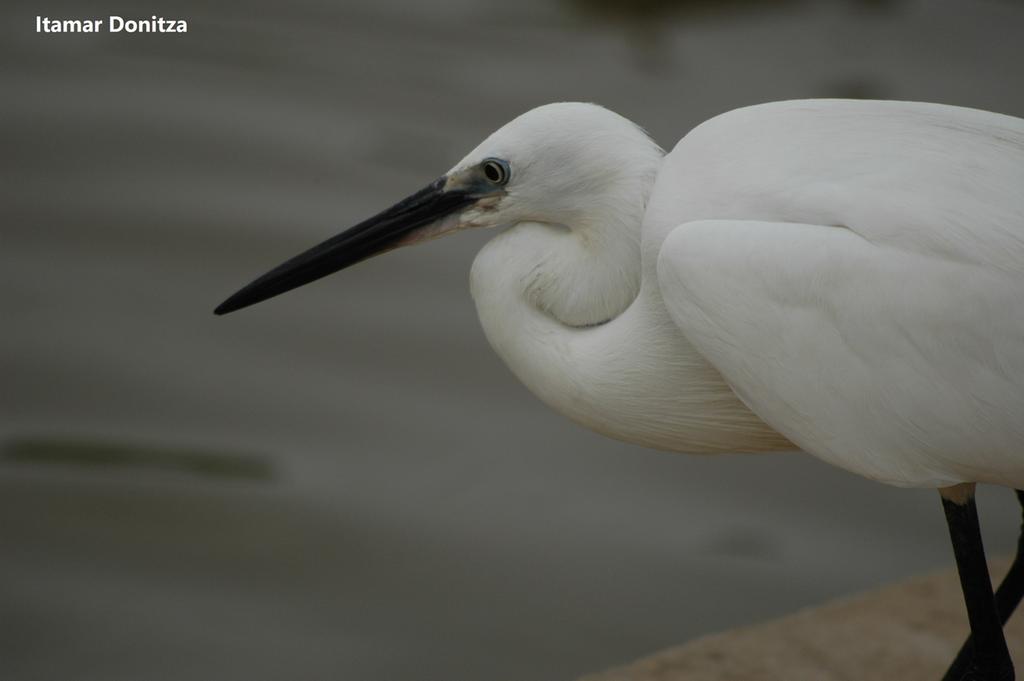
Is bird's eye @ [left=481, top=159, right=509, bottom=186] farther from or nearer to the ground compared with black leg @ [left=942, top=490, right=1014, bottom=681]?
farther from the ground

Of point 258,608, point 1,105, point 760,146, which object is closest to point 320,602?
point 258,608

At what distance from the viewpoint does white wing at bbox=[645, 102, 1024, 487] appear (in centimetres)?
165

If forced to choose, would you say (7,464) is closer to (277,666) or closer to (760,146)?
(277,666)

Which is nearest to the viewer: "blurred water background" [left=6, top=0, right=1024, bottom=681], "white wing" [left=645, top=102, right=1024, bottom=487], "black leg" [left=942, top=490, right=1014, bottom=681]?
"white wing" [left=645, top=102, right=1024, bottom=487]

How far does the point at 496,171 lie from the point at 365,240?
264mm

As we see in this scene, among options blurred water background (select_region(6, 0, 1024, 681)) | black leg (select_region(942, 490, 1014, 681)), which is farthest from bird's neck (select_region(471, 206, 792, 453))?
blurred water background (select_region(6, 0, 1024, 681))

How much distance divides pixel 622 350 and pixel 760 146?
1.14 feet

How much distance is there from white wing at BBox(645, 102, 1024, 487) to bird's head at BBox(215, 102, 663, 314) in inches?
4.8

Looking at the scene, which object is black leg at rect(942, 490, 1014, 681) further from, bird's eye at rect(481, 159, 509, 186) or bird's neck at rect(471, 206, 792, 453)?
bird's eye at rect(481, 159, 509, 186)

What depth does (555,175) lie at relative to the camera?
1.91 meters

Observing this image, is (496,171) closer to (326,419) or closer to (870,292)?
(870,292)

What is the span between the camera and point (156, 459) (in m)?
4.24

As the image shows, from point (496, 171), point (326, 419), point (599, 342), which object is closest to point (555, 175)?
point (496, 171)

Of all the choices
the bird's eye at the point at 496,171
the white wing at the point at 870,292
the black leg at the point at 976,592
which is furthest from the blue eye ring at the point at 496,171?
the black leg at the point at 976,592
